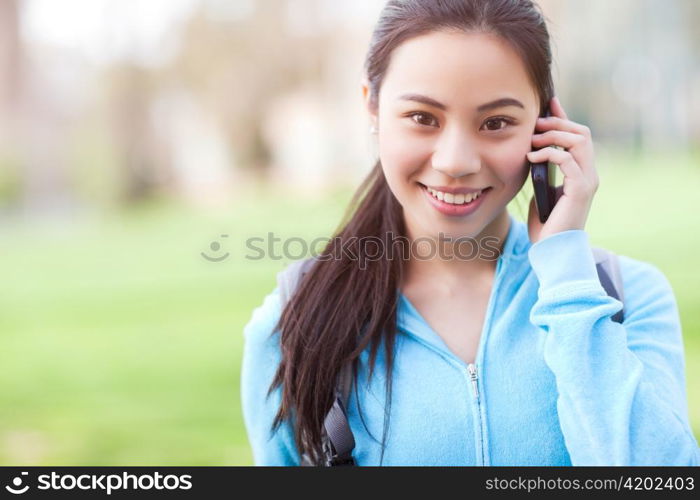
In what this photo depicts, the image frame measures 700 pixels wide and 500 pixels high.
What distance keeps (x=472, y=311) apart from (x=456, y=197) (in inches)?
11.4

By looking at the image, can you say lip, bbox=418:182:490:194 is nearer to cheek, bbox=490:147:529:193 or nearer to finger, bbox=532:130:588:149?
cheek, bbox=490:147:529:193

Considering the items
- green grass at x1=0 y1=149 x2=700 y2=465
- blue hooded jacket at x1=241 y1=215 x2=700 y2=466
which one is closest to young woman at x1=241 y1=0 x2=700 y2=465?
blue hooded jacket at x1=241 y1=215 x2=700 y2=466

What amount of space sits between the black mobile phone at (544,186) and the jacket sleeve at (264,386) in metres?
0.63

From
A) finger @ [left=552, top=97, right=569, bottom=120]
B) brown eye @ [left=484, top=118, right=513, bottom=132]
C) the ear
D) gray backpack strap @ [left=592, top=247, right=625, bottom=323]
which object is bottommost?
gray backpack strap @ [left=592, top=247, right=625, bottom=323]

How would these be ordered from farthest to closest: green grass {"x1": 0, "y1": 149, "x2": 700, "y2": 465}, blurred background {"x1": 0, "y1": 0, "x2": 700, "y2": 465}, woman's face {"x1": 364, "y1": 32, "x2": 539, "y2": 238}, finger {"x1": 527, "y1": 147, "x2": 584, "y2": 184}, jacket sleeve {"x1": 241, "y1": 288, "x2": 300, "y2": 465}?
1. blurred background {"x1": 0, "y1": 0, "x2": 700, "y2": 465}
2. green grass {"x1": 0, "y1": 149, "x2": 700, "y2": 465}
3. jacket sleeve {"x1": 241, "y1": 288, "x2": 300, "y2": 465}
4. finger {"x1": 527, "y1": 147, "x2": 584, "y2": 184}
5. woman's face {"x1": 364, "y1": 32, "x2": 539, "y2": 238}

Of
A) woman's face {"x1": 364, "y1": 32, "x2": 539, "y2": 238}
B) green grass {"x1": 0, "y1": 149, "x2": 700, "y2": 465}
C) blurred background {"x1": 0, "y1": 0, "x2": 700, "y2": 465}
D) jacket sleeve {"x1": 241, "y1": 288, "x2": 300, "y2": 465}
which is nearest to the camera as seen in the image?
woman's face {"x1": 364, "y1": 32, "x2": 539, "y2": 238}

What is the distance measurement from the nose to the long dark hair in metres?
0.21

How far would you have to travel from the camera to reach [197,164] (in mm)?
20516

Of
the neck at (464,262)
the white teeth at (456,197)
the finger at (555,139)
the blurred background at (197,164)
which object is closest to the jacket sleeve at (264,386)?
the neck at (464,262)

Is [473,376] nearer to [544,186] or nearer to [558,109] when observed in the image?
[544,186]

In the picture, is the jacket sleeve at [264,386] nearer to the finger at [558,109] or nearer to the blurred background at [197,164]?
the finger at [558,109]

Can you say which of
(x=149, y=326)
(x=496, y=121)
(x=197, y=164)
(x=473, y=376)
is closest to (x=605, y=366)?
(x=473, y=376)

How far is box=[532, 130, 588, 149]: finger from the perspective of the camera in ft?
5.59

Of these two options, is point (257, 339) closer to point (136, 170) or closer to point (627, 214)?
point (627, 214)
